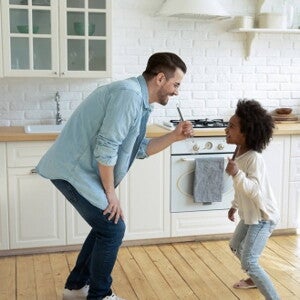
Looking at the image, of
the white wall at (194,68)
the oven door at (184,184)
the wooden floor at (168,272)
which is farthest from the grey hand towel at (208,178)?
the white wall at (194,68)

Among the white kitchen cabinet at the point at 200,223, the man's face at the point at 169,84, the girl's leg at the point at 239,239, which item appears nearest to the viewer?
the man's face at the point at 169,84

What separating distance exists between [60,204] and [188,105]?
1.40 meters

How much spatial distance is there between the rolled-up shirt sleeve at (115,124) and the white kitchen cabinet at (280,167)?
1.79 metres

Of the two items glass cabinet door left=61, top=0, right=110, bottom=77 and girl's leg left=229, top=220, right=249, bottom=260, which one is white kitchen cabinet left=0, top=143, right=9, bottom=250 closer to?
glass cabinet door left=61, top=0, right=110, bottom=77

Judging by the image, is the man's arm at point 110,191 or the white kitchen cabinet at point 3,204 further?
the white kitchen cabinet at point 3,204

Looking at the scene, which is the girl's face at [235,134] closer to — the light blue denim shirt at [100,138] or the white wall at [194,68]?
the light blue denim shirt at [100,138]

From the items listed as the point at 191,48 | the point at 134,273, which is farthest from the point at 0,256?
the point at 191,48

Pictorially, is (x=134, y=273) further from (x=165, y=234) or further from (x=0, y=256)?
(x=0, y=256)

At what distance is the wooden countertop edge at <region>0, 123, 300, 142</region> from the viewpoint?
3.18 metres

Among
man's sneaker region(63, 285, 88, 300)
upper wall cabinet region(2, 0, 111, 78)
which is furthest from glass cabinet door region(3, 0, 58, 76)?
man's sneaker region(63, 285, 88, 300)

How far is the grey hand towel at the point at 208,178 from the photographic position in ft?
11.4

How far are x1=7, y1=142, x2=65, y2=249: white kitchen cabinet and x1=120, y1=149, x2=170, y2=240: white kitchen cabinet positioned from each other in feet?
1.52

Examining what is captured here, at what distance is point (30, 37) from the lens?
3416 millimetres

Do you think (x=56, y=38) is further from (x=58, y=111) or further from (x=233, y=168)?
(x=233, y=168)
